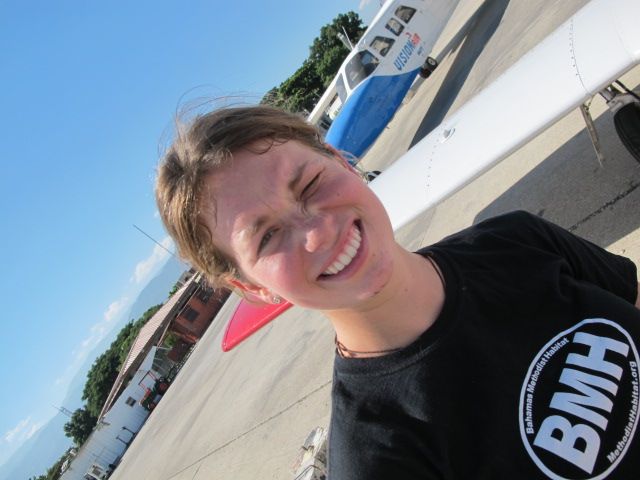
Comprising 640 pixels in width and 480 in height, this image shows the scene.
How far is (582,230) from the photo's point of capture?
12.3ft

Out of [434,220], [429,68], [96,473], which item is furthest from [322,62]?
[434,220]

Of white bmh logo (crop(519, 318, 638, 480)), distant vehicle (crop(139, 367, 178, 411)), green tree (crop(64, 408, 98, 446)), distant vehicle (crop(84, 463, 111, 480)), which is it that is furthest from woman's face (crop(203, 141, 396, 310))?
green tree (crop(64, 408, 98, 446))

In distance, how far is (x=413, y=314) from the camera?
144 cm

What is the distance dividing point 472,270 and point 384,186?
431 cm

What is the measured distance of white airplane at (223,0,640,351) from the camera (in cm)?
334

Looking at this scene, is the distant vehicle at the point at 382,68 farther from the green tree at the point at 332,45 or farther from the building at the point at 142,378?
the green tree at the point at 332,45

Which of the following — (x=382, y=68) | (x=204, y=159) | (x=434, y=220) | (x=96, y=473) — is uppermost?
(x=204, y=159)

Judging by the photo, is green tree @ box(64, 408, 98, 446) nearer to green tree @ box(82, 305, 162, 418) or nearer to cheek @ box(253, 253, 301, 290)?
green tree @ box(82, 305, 162, 418)

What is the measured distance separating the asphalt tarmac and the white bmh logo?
7.55 feet

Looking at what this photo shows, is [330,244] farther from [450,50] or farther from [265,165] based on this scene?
[450,50]

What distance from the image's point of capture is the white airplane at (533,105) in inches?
132

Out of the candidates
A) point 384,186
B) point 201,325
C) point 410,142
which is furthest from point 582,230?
point 201,325

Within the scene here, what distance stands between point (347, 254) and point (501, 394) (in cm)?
60

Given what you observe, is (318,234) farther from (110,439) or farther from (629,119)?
(110,439)
